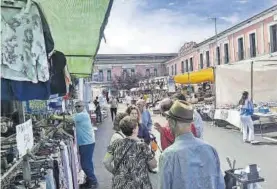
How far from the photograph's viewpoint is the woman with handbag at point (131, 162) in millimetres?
3643

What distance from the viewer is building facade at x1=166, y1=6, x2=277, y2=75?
27.2 m

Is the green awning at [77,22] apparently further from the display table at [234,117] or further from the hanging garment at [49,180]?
the display table at [234,117]

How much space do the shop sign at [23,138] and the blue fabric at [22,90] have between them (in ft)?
0.78

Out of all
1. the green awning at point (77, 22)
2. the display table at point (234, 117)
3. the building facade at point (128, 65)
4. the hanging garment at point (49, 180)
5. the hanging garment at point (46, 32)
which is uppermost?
the building facade at point (128, 65)

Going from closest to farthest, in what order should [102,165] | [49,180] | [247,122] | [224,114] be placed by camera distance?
[49,180]
[102,165]
[247,122]
[224,114]

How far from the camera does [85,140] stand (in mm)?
6512

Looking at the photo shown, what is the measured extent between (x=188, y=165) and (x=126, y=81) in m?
57.6

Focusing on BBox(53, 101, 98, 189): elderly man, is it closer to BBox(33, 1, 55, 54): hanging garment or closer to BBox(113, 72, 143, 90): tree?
BBox(33, 1, 55, 54): hanging garment

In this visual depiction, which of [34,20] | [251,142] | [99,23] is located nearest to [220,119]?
[251,142]

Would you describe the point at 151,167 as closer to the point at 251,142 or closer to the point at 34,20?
the point at 34,20

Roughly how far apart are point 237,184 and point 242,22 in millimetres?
29650

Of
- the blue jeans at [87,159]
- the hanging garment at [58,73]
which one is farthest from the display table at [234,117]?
the hanging garment at [58,73]

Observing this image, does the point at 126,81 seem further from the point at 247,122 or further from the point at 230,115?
the point at 247,122

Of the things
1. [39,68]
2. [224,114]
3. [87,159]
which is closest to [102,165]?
[87,159]
